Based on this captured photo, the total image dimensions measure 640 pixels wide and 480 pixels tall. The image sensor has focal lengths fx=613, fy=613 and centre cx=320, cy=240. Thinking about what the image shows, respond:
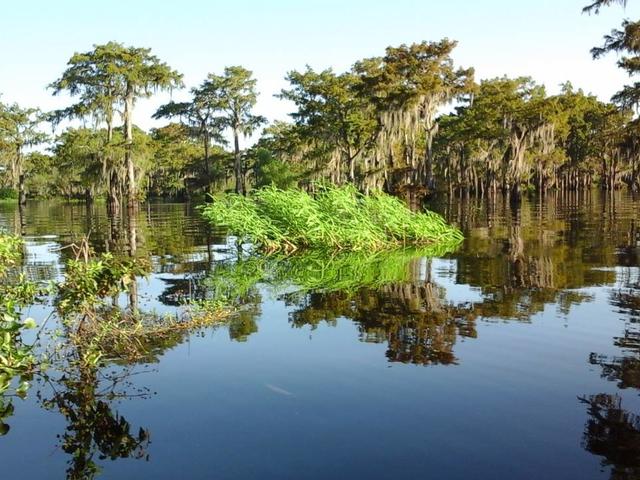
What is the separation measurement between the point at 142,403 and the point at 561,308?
20.0ft

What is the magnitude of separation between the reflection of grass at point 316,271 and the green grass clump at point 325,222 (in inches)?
25.1

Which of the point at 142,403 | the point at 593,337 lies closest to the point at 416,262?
the point at 593,337

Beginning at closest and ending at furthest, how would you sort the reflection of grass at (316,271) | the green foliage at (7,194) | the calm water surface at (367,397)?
the calm water surface at (367,397)
the reflection of grass at (316,271)
the green foliage at (7,194)

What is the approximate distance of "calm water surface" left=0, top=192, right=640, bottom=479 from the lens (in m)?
4.19

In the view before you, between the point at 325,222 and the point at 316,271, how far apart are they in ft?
11.8

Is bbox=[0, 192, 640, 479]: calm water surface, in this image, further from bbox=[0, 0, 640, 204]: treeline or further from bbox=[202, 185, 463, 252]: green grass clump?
bbox=[0, 0, 640, 204]: treeline

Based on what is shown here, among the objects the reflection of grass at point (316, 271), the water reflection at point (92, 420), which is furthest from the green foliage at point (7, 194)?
the water reflection at point (92, 420)

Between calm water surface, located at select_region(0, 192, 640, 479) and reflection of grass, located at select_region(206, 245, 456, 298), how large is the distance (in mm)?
1037

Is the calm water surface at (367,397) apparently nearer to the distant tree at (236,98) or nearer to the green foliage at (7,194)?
the distant tree at (236,98)

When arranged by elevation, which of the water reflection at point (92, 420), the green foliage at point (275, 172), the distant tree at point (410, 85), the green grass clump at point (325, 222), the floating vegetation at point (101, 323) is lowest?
the water reflection at point (92, 420)

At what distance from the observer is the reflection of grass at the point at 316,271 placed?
1109 cm

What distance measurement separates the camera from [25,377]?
5922 mm

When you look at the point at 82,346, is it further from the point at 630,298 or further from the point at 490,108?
the point at 490,108

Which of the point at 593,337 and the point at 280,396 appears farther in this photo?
the point at 593,337
